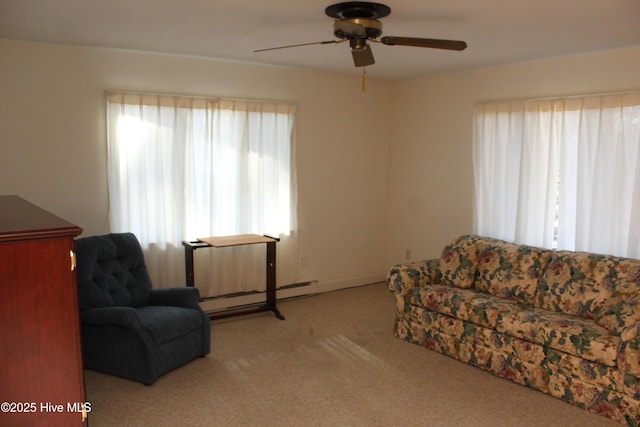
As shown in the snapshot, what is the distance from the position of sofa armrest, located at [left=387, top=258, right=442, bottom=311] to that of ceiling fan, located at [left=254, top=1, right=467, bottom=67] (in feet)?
6.23

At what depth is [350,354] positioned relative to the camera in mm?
3945

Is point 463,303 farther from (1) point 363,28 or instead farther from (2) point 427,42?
(1) point 363,28

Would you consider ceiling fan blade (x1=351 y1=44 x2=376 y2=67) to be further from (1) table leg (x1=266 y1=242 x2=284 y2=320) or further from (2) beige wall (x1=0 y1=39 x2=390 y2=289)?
(1) table leg (x1=266 y1=242 x2=284 y2=320)

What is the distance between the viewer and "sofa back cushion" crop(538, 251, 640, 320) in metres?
3.45

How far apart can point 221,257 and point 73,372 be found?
309 cm

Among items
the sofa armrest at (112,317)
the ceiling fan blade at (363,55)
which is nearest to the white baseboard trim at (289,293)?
the sofa armrest at (112,317)

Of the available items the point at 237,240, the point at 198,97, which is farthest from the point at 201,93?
the point at 237,240

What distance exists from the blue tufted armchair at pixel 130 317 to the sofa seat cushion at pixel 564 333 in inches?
88.2

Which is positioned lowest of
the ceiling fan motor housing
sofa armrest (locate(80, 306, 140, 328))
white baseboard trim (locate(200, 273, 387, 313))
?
white baseboard trim (locate(200, 273, 387, 313))

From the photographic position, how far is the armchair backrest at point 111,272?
355 cm

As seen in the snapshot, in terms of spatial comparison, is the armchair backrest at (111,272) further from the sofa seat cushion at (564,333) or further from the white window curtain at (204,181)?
the sofa seat cushion at (564,333)

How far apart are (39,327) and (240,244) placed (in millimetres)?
2779

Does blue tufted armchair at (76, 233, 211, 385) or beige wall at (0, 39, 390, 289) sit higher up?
beige wall at (0, 39, 390, 289)

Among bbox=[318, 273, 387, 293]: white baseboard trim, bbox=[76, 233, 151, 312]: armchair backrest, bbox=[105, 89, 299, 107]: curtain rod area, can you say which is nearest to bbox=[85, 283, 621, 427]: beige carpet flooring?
bbox=[76, 233, 151, 312]: armchair backrest
